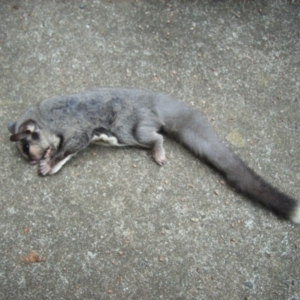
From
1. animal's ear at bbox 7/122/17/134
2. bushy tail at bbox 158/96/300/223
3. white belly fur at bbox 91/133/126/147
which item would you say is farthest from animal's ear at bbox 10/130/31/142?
bushy tail at bbox 158/96/300/223

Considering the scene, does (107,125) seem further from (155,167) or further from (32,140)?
(32,140)

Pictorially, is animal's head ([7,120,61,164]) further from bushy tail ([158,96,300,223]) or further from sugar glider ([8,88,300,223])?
bushy tail ([158,96,300,223])

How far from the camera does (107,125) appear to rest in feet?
13.5

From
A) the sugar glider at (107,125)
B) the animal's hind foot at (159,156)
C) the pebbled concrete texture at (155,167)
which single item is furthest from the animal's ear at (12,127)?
the animal's hind foot at (159,156)

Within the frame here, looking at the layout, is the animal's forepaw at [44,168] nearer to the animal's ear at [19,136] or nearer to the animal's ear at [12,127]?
the animal's ear at [19,136]

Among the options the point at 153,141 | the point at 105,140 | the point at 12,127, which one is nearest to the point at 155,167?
the point at 153,141

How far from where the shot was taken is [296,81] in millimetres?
4523

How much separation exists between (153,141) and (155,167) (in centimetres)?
25

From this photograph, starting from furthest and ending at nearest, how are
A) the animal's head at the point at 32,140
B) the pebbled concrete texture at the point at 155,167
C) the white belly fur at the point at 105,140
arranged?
the white belly fur at the point at 105,140
the animal's head at the point at 32,140
the pebbled concrete texture at the point at 155,167

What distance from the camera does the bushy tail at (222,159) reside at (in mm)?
3811

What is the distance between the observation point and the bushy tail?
3811mm

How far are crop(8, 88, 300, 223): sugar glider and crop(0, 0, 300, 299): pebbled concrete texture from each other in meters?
0.14

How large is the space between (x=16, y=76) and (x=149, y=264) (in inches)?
91.3

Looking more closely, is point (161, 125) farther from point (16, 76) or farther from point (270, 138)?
point (16, 76)
